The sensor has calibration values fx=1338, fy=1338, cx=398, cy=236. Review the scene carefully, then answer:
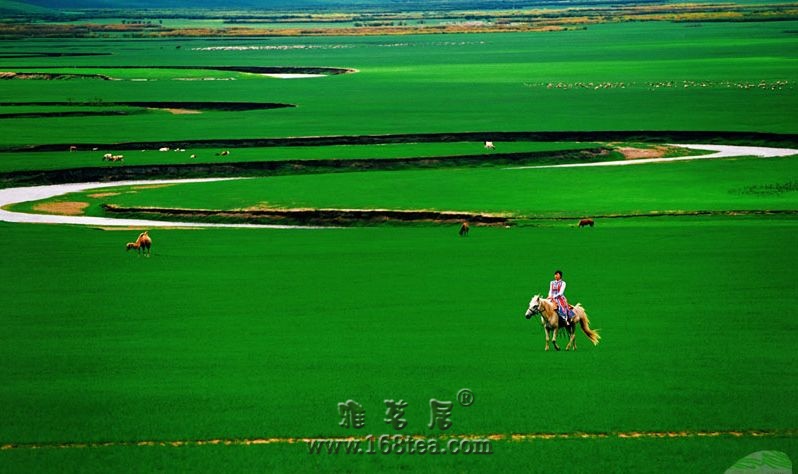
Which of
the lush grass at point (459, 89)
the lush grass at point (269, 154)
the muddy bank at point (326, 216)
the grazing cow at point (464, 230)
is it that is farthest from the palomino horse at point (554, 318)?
the lush grass at point (459, 89)

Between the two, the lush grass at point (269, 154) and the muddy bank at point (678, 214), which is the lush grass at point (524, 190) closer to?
the muddy bank at point (678, 214)

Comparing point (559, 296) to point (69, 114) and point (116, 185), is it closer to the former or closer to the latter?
point (116, 185)

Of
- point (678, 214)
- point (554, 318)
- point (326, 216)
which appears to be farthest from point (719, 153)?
point (554, 318)

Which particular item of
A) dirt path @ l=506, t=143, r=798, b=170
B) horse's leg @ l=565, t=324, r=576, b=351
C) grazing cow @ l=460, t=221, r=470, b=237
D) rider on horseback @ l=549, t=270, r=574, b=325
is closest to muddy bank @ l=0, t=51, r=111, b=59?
dirt path @ l=506, t=143, r=798, b=170

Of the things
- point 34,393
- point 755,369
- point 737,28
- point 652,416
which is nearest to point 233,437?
point 34,393

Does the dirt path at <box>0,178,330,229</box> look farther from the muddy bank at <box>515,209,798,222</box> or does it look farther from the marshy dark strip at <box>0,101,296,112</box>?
the marshy dark strip at <box>0,101,296,112</box>

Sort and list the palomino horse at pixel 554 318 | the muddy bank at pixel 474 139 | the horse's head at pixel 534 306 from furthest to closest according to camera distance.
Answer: the muddy bank at pixel 474 139, the palomino horse at pixel 554 318, the horse's head at pixel 534 306
